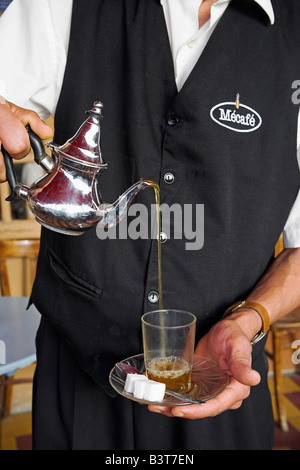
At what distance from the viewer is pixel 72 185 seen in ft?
2.79

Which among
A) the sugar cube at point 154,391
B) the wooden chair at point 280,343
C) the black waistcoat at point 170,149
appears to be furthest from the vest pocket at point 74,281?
the wooden chair at point 280,343

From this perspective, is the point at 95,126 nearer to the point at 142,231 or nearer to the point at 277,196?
the point at 142,231

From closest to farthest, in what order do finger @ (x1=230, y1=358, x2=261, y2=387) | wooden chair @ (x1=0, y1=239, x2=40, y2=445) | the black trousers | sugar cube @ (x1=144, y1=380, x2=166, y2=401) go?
finger @ (x1=230, y1=358, x2=261, y2=387) < sugar cube @ (x1=144, y1=380, x2=166, y2=401) < the black trousers < wooden chair @ (x1=0, y1=239, x2=40, y2=445)

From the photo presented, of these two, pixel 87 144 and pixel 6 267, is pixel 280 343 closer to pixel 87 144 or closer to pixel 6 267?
pixel 6 267

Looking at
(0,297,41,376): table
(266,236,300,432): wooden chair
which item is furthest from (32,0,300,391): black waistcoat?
(266,236,300,432): wooden chair

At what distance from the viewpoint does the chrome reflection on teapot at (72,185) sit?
829 millimetres

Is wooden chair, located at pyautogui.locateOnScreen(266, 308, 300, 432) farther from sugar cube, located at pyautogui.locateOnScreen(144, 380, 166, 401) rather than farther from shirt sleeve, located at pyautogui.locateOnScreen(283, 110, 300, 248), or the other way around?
sugar cube, located at pyautogui.locateOnScreen(144, 380, 166, 401)

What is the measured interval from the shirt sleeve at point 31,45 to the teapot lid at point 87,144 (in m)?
0.35

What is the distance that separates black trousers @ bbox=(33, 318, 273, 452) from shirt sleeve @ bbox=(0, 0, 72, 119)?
57 cm

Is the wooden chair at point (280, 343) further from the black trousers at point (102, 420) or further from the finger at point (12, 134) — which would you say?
the finger at point (12, 134)

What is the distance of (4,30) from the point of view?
1104 mm

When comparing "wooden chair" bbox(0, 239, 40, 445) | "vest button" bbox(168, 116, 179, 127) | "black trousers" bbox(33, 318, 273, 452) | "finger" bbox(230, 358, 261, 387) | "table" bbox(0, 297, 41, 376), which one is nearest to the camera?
"finger" bbox(230, 358, 261, 387)

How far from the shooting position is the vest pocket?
1103 mm
